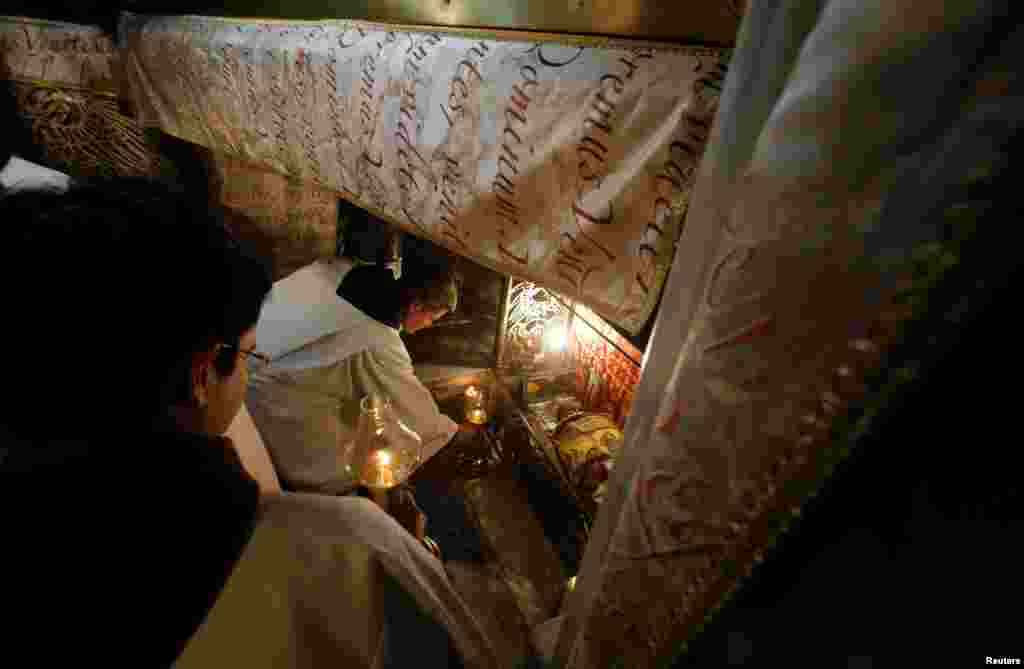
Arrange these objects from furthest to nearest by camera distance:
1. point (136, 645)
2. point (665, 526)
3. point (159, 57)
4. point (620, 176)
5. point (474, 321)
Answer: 1. point (474, 321)
2. point (159, 57)
3. point (620, 176)
4. point (136, 645)
5. point (665, 526)

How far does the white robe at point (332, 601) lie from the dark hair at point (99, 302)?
581 millimetres

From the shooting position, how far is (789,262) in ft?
2.01

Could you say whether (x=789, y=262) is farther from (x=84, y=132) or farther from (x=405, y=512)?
(x=84, y=132)

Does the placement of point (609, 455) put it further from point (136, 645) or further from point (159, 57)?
point (159, 57)

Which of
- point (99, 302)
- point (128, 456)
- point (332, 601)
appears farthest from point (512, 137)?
point (332, 601)

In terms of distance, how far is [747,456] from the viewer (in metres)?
0.71

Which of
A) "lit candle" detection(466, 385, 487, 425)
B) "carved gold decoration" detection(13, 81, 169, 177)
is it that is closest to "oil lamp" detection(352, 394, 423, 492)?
"lit candle" detection(466, 385, 487, 425)

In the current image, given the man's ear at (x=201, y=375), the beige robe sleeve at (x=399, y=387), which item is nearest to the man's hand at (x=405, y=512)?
the beige robe sleeve at (x=399, y=387)

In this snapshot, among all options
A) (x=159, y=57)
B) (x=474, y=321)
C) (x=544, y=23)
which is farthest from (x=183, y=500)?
(x=159, y=57)

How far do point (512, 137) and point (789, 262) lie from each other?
3.91ft

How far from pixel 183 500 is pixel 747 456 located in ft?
4.53

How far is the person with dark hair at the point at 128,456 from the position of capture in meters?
0.90

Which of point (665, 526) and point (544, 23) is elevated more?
point (544, 23)

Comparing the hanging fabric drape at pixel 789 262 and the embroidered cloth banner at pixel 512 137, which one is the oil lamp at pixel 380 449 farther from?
the hanging fabric drape at pixel 789 262
